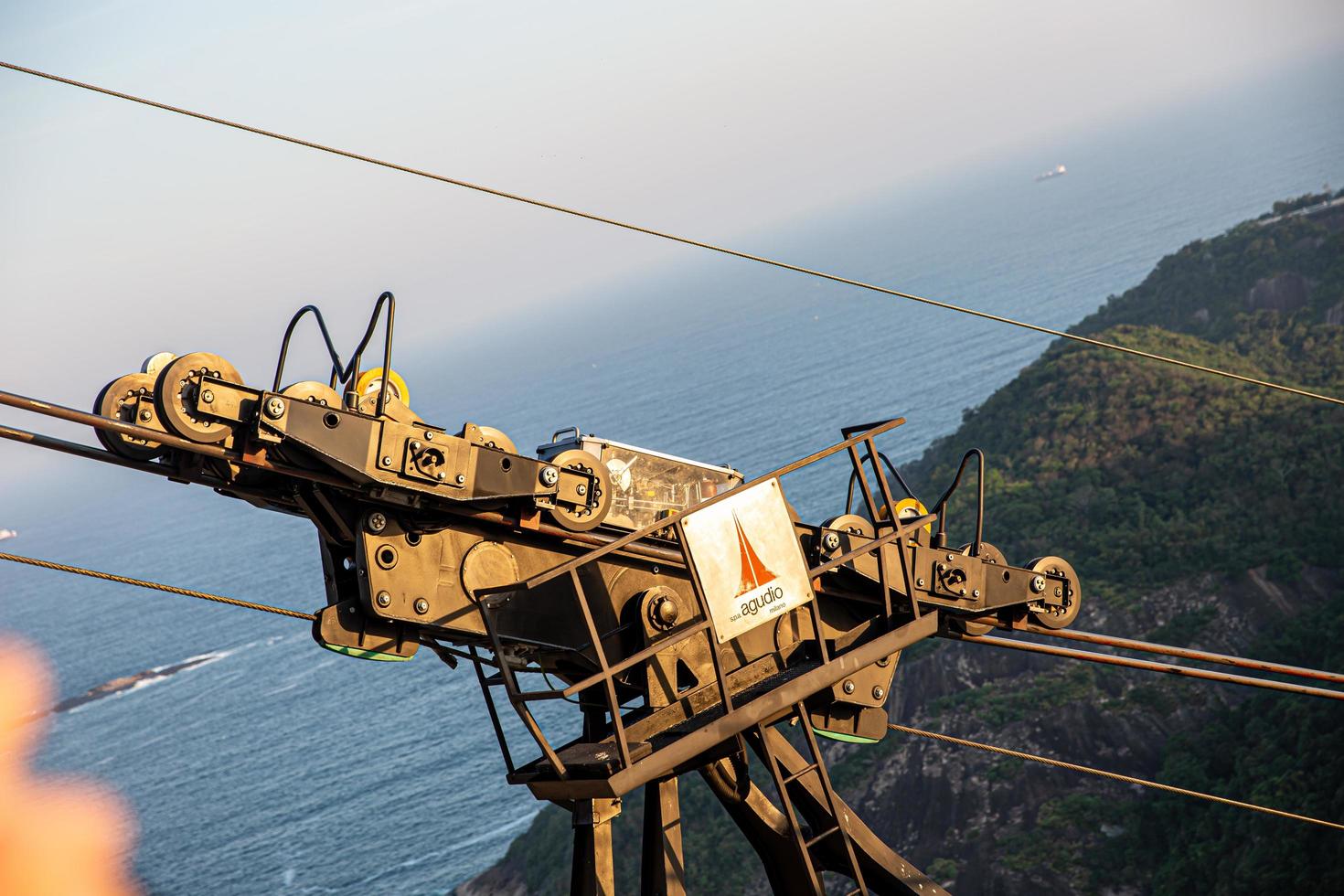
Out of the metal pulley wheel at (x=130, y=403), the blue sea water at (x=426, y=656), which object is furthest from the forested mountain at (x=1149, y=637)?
the metal pulley wheel at (x=130, y=403)

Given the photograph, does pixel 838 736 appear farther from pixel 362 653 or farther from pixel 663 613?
pixel 362 653

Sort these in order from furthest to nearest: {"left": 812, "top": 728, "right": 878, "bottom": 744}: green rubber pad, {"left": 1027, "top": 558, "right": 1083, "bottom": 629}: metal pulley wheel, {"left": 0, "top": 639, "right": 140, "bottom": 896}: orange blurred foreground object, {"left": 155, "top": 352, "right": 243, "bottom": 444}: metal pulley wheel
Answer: {"left": 0, "top": 639, "right": 140, "bottom": 896}: orange blurred foreground object → {"left": 1027, "top": 558, "right": 1083, "bottom": 629}: metal pulley wheel → {"left": 812, "top": 728, "right": 878, "bottom": 744}: green rubber pad → {"left": 155, "top": 352, "right": 243, "bottom": 444}: metal pulley wheel

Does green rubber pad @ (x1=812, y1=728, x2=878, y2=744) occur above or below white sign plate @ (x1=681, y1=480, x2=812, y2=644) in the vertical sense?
below

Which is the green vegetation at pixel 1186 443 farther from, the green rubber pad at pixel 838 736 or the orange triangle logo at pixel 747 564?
the orange triangle logo at pixel 747 564

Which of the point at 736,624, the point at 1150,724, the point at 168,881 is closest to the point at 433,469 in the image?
the point at 736,624

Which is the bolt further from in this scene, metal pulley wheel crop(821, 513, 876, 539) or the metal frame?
metal pulley wheel crop(821, 513, 876, 539)

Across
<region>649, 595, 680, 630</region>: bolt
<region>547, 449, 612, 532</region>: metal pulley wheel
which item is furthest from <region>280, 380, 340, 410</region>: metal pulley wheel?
<region>649, 595, 680, 630</region>: bolt

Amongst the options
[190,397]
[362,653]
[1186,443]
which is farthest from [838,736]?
[1186,443]
